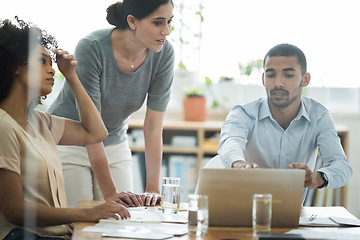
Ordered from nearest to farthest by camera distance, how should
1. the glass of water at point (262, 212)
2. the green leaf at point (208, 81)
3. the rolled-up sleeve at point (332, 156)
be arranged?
the glass of water at point (262, 212)
the rolled-up sleeve at point (332, 156)
the green leaf at point (208, 81)

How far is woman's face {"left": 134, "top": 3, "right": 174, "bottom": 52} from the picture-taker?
1883 mm

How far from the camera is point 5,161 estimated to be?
1.44 m

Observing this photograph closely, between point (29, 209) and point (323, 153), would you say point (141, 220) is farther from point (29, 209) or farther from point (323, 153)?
point (323, 153)

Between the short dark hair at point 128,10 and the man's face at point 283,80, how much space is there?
1.61ft

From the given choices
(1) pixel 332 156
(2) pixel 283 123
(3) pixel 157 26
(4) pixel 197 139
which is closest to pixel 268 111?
(2) pixel 283 123

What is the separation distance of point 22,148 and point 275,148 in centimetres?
102

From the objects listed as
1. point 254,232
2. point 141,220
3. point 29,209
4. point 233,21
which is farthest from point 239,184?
point 233,21

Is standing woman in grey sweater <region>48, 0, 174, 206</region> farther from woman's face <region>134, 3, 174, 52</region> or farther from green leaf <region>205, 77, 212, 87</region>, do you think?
green leaf <region>205, 77, 212, 87</region>

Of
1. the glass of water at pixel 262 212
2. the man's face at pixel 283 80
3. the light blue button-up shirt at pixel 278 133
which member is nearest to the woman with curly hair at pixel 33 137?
the glass of water at pixel 262 212

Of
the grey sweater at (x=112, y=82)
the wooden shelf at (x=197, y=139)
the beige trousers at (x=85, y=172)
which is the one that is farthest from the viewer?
the wooden shelf at (x=197, y=139)

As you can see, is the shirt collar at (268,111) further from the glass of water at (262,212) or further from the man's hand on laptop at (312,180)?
the glass of water at (262,212)

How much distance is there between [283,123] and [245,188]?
77cm

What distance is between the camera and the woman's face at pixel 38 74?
1.60 m

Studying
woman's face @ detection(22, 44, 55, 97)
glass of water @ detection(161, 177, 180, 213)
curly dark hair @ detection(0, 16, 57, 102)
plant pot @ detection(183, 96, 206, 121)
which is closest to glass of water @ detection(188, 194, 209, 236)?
glass of water @ detection(161, 177, 180, 213)
